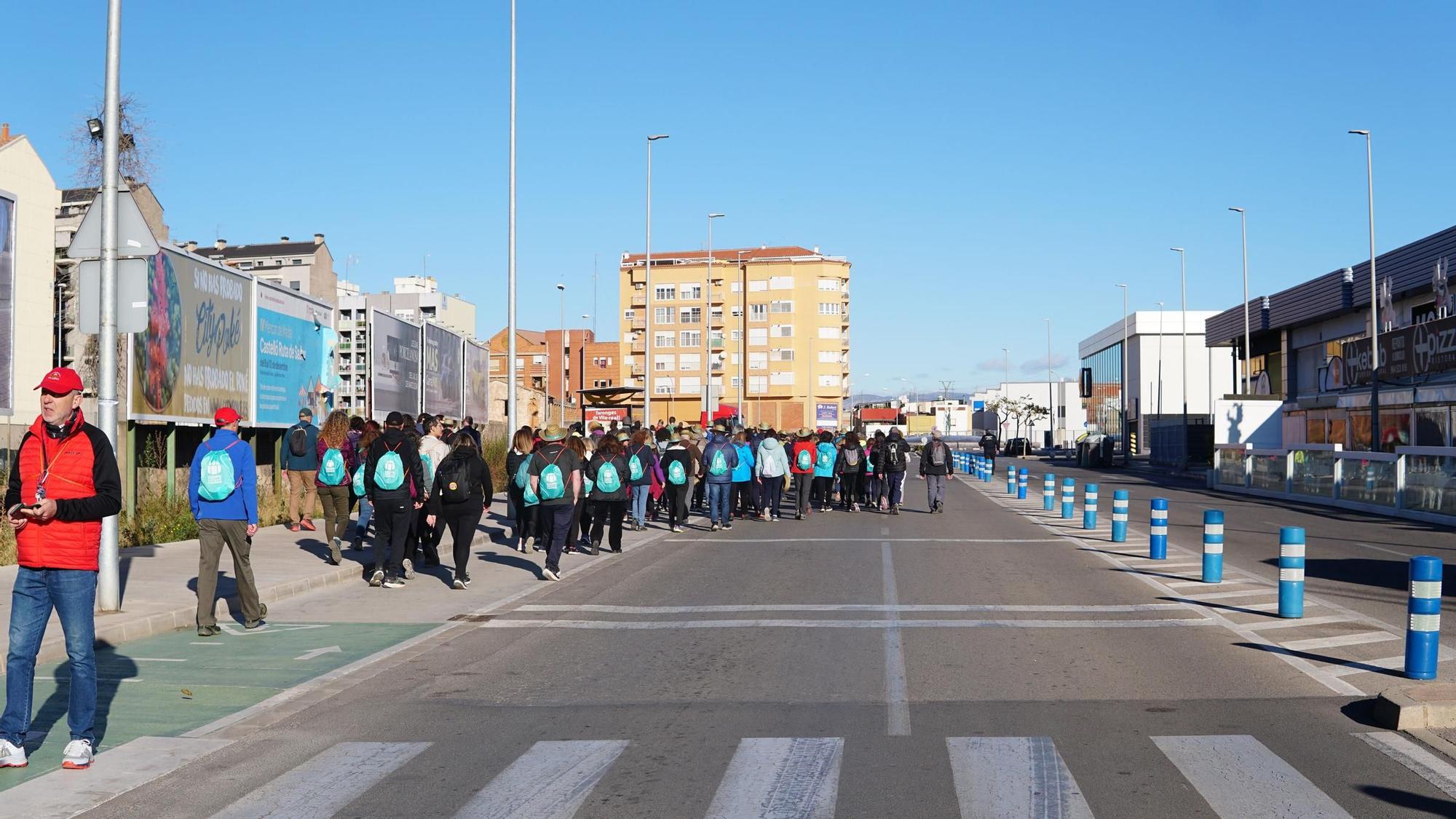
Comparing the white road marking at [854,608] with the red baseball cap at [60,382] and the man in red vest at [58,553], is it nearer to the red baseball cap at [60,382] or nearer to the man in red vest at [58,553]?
the man in red vest at [58,553]

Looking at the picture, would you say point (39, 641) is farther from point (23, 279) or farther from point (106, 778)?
point (23, 279)

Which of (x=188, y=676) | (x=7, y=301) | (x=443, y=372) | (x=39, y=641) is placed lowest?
(x=188, y=676)

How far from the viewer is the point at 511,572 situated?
53.8 ft

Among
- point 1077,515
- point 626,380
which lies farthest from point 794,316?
point 1077,515

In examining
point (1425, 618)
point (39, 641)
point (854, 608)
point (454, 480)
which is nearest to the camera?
point (39, 641)

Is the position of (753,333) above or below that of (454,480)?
above

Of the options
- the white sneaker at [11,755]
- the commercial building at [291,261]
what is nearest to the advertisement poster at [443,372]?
the white sneaker at [11,755]

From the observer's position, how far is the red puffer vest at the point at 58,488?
21.3 ft

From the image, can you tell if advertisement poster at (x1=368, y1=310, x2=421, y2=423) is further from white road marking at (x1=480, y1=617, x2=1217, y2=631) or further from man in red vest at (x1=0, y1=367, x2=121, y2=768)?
man in red vest at (x1=0, y1=367, x2=121, y2=768)

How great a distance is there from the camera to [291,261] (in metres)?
84.8

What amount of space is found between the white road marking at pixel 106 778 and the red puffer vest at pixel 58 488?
102 centimetres

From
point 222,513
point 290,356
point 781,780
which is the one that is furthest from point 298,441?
point 781,780

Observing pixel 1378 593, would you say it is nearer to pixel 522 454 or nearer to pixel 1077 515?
pixel 522 454

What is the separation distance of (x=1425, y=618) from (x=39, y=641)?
819 centimetres
